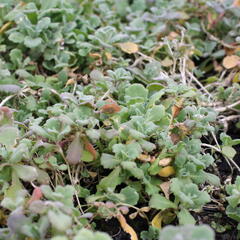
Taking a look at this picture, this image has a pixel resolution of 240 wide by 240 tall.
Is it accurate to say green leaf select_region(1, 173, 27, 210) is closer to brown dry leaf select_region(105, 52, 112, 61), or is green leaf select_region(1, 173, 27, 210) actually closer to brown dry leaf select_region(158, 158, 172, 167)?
brown dry leaf select_region(158, 158, 172, 167)

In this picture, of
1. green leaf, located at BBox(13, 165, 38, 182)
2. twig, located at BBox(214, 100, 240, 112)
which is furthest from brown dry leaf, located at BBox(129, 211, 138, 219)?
twig, located at BBox(214, 100, 240, 112)

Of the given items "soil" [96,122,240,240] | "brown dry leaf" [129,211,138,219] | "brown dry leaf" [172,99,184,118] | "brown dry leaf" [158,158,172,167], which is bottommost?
"soil" [96,122,240,240]

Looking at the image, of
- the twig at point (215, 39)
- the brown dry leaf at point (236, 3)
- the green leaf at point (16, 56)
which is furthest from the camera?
the brown dry leaf at point (236, 3)

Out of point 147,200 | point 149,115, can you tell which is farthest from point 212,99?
point 147,200

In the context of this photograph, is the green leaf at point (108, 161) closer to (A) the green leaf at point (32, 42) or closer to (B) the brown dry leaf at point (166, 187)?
(B) the brown dry leaf at point (166, 187)

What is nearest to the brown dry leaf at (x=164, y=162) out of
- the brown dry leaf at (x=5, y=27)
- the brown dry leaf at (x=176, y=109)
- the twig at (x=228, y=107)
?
the brown dry leaf at (x=176, y=109)

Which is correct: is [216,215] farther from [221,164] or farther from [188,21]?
[188,21]

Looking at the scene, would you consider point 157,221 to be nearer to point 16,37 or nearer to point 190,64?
point 190,64
